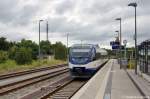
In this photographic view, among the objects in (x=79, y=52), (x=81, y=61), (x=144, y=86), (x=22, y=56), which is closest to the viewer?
(x=144, y=86)

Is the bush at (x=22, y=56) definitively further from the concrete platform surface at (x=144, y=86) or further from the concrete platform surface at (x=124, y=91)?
the concrete platform surface at (x=124, y=91)

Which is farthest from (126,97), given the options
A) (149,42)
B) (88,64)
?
(88,64)

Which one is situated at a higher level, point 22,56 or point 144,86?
point 22,56

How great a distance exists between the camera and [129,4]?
125ft

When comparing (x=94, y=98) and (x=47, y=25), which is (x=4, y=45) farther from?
(x=94, y=98)

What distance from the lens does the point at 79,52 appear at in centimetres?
3594

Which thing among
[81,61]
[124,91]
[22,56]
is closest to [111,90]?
[124,91]

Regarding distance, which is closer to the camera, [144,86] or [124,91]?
[124,91]

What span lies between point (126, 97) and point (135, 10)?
21747 mm

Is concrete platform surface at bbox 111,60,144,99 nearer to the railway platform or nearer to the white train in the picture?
the railway platform

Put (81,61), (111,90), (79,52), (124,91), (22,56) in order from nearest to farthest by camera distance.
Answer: (124,91) → (111,90) → (81,61) → (79,52) → (22,56)

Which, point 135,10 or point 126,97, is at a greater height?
point 135,10

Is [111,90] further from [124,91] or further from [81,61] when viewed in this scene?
[81,61]

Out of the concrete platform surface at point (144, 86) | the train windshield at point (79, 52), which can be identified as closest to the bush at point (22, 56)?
the train windshield at point (79, 52)
